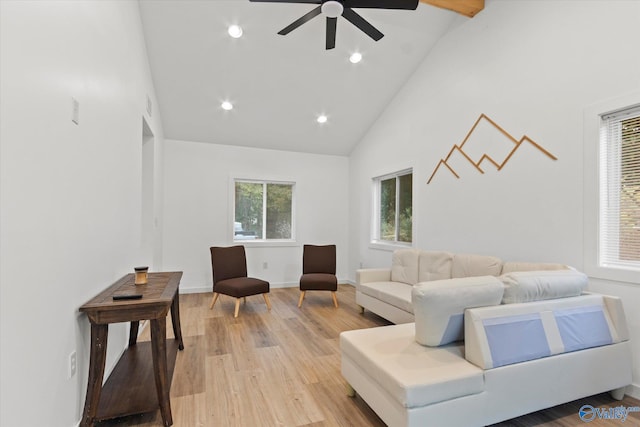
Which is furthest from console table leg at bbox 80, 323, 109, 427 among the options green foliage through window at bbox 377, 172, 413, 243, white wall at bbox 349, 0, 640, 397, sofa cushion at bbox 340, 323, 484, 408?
green foliage through window at bbox 377, 172, 413, 243

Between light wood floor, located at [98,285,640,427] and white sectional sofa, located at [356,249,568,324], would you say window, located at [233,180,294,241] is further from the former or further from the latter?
white sectional sofa, located at [356,249,568,324]

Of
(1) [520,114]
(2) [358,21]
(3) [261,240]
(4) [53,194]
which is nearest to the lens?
(4) [53,194]

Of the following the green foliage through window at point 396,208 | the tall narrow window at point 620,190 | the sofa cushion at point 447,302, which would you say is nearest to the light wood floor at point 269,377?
the sofa cushion at point 447,302

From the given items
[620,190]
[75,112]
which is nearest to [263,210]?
[75,112]

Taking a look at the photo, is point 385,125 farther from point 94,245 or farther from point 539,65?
point 94,245

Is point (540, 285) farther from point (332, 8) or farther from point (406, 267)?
point (332, 8)

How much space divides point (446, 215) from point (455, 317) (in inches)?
88.8

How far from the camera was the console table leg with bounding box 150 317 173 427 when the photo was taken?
188 centimetres

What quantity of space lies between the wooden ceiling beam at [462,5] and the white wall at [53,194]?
300cm

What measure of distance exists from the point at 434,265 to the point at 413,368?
2.19 meters

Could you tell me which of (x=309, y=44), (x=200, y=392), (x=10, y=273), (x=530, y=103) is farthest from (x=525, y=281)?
(x=309, y=44)

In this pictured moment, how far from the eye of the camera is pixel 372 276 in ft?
13.8

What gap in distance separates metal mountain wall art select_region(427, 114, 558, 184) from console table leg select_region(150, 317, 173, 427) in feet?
10.9

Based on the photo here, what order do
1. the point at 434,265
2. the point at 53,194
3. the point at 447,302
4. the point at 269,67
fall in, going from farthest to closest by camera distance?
the point at 269,67
the point at 434,265
the point at 447,302
the point at 53,194
